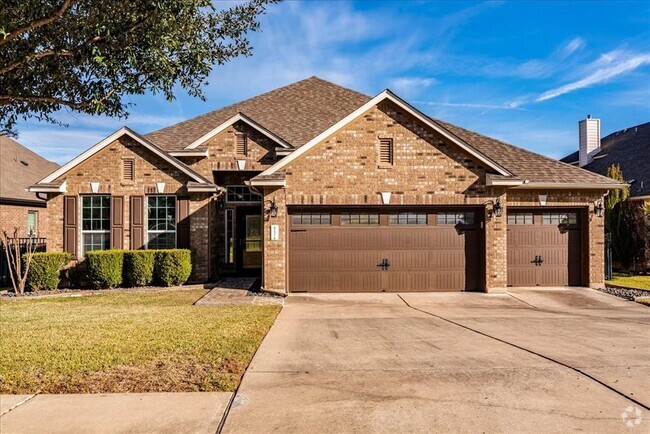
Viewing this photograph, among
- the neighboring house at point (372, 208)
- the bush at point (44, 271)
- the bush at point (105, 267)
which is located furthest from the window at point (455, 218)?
the bush at point (44, 271)

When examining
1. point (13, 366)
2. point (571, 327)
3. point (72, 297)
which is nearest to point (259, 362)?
point (13, 366)

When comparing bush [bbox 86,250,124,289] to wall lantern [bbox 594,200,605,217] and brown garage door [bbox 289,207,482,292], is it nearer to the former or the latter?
brown garage door [bbox 289,207,482,292]

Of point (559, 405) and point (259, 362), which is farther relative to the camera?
point (259, 362)

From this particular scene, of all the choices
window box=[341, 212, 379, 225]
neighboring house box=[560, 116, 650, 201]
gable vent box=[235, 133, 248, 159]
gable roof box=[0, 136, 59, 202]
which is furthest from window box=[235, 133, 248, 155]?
neighboring house box=[560, 116, 650, 201]

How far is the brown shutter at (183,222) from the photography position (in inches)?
534

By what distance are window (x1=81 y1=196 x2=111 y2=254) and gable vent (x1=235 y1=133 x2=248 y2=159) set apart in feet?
15.4

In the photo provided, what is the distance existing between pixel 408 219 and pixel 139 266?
27.7ft

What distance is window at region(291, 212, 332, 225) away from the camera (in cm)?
1220

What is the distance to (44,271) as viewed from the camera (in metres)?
12.4

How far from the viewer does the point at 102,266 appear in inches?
494

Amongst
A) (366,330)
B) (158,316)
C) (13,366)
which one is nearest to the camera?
(13,366)

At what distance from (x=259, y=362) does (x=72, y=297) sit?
28.8 ft

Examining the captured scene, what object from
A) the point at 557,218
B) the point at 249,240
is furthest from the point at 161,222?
the point at 557,218

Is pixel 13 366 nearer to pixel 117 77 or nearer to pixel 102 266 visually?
pixel 117 77
